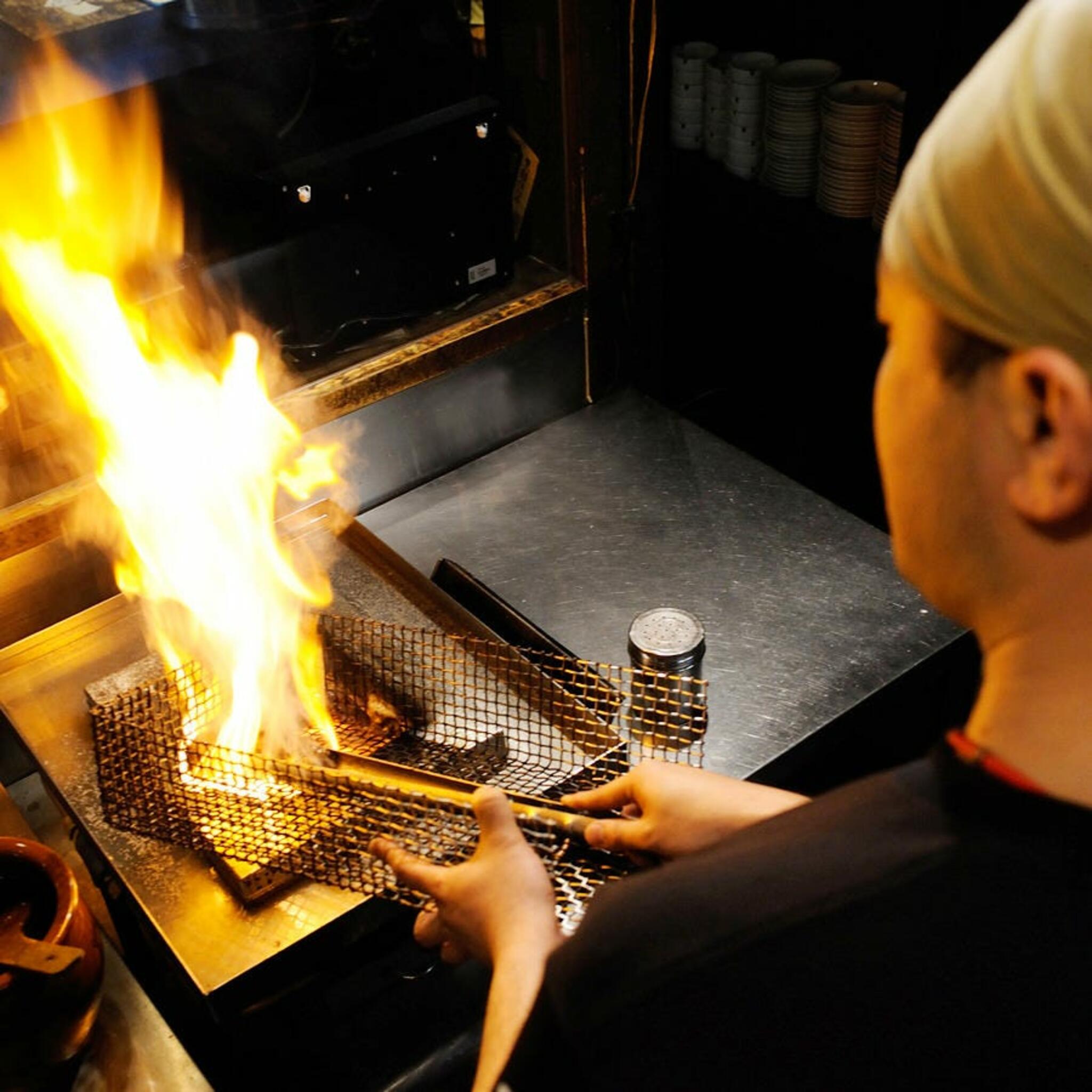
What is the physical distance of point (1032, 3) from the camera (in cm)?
65

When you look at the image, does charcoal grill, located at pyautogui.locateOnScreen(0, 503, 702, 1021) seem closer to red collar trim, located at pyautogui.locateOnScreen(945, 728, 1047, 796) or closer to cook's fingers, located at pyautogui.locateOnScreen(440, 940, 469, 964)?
cook's fingers, located at pyautogui.locateOnScreen(440, 940, 469, 964)

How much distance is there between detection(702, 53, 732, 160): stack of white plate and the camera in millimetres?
2773

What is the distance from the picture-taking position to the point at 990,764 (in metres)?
0.71

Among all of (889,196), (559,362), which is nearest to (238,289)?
(559,362)

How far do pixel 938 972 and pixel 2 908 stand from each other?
134 centimetres

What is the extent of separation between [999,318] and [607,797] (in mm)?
829

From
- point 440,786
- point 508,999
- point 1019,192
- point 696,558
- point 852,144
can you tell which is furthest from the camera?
point 852,144

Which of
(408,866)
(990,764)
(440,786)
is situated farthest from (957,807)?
(440,786)

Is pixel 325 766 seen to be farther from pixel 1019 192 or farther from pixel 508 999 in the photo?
pixel 1019 192

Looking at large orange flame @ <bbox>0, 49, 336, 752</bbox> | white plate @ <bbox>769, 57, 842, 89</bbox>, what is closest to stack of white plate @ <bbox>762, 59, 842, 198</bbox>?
white plate @ <bbox>769, 57, 842, 89</bbox>

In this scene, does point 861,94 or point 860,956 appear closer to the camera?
point 860,956

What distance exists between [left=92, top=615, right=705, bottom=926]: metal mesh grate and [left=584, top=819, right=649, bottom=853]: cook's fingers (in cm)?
5

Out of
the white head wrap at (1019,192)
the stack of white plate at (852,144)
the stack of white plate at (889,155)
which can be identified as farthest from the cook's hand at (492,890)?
the stack of white plate at (852,144)

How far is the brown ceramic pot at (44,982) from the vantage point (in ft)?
4.59
